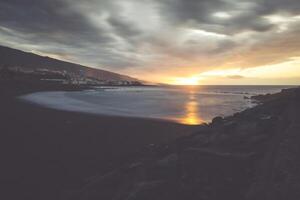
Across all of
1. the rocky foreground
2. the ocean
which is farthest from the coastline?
the ocean

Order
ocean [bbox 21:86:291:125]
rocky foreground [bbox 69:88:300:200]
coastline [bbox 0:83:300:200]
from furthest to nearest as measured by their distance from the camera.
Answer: ocean [bbox 21:86:291:125], coastline [bbox 0:83:300:200], rocky foreground [bbox 69:88:300:200]

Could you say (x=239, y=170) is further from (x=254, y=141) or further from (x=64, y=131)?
(x=64, y=131)

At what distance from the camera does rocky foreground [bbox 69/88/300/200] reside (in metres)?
6.57

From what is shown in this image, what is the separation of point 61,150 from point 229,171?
10746mm

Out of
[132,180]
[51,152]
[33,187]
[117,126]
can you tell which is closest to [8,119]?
[117,126]

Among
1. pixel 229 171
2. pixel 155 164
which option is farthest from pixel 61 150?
pixel 229 171

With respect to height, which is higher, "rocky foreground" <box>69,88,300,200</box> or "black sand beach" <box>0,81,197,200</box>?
"rocky foreground" <box>69,88,300,200</box>

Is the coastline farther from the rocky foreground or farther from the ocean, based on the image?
the ocean

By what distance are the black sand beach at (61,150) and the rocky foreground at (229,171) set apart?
7.38 ft

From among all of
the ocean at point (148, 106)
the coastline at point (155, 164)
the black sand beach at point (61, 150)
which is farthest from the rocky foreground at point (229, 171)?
the ocean at point (148, 106)

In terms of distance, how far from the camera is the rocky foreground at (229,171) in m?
6.57

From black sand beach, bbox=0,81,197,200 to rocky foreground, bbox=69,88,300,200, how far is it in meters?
2.25

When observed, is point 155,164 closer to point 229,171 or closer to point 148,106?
point 229,171

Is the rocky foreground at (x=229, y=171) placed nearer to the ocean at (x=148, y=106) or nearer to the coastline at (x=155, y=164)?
the coastline at (x=155, y=164)
